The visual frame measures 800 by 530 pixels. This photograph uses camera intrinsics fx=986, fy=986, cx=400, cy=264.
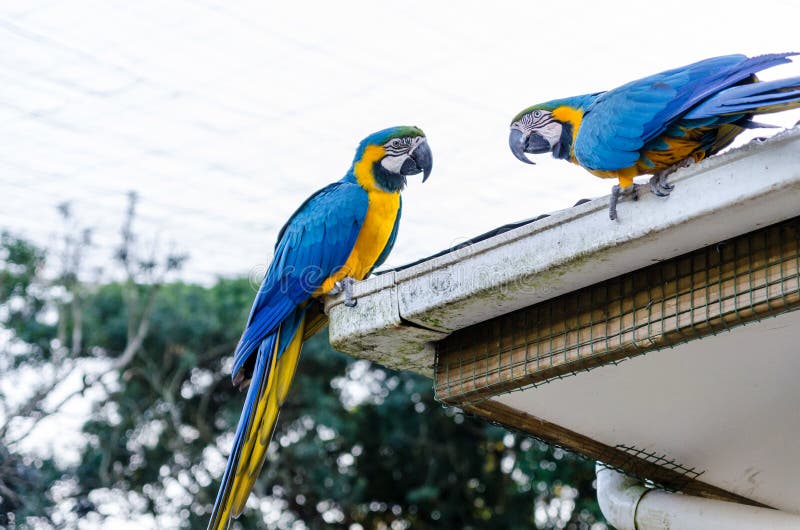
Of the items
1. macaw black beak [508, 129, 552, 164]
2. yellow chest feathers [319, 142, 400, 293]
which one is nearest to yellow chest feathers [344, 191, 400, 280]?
yellow chest feathers [319, 142, 400, 293]

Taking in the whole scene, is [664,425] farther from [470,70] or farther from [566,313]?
[470,70]

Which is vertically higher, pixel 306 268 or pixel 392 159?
pixel 392 159

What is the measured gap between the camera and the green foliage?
8.74 m

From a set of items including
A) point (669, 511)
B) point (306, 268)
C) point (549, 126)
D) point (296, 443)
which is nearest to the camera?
point (669, 511)

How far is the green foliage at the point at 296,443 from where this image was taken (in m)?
8.74

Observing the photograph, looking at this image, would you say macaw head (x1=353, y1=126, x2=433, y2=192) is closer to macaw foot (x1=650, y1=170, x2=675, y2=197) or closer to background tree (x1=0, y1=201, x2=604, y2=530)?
macaw foot (x1=650, y1=170, x2=675, y2=197)

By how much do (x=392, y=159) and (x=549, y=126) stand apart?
81 cm

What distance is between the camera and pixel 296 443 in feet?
29.8

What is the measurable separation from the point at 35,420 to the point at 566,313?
6.25 metres

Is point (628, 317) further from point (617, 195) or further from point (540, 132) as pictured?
point (540, 132)

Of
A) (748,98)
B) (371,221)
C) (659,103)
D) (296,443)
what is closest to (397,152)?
(371,221)

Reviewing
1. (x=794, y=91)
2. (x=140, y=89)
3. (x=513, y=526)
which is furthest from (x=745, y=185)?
(x=513, y=526)

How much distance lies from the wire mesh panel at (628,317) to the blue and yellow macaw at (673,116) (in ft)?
0.60

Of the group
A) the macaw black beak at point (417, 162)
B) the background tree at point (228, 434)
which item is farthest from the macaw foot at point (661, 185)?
the background tree at point (228, 434)
